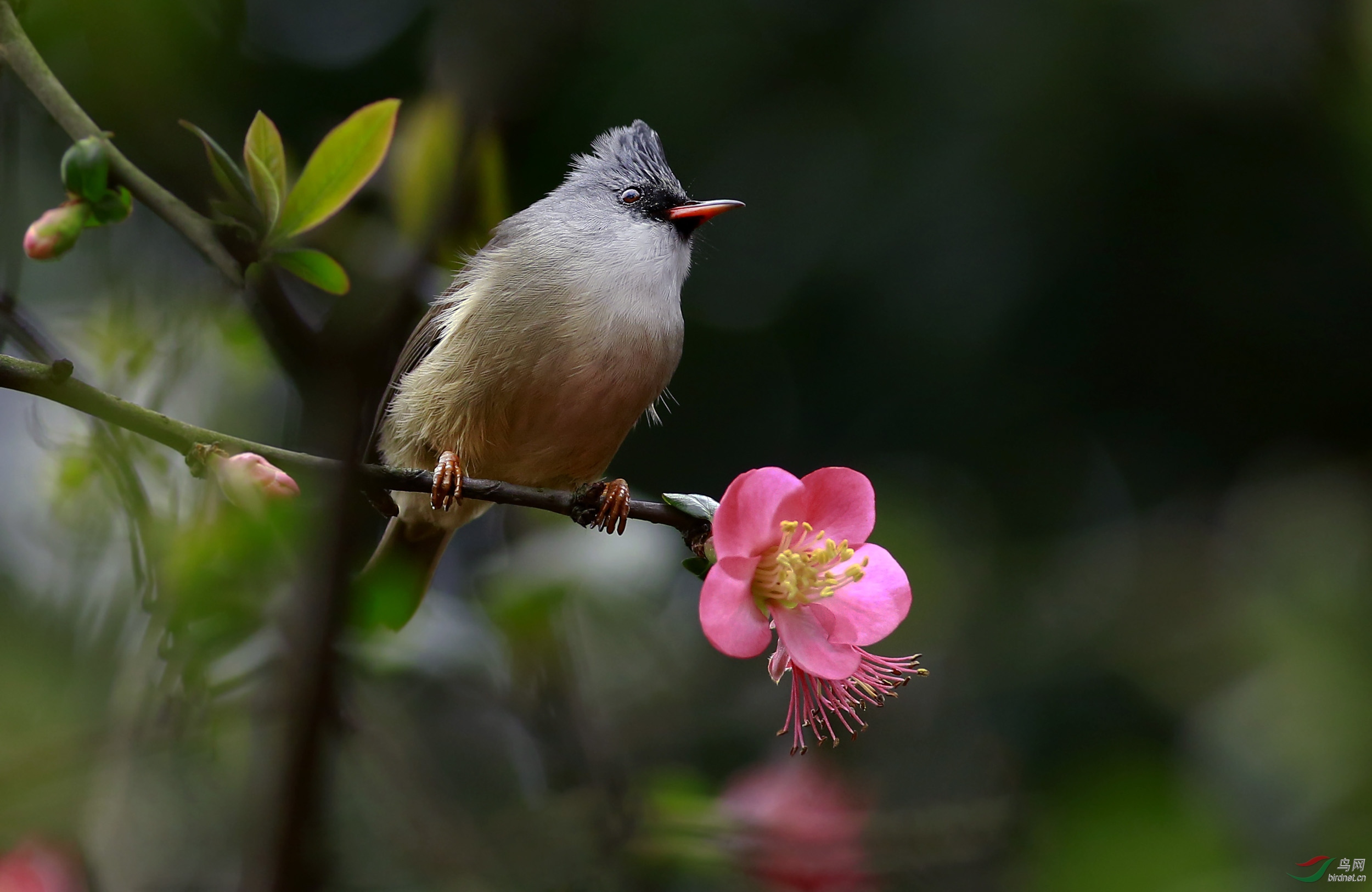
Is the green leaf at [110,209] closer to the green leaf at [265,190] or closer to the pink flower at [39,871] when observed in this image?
the green leaf at [265,190]

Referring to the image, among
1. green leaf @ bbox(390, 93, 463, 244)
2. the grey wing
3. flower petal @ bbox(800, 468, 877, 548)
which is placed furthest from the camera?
the grey wing

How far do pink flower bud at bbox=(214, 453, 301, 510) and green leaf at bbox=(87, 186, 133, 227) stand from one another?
371 mm

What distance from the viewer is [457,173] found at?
938 mm

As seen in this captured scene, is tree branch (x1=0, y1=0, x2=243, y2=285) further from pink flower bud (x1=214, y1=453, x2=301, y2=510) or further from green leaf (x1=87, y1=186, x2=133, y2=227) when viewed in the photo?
pink flower bud (x1=214, y1=453, x2=301, y2=510)

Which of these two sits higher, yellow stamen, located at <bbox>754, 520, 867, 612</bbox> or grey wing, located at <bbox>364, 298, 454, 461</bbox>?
grey wing, located at <bbox>364, 298, 454, 461</bbox>

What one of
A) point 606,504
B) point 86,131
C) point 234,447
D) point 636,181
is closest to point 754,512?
point 606,504

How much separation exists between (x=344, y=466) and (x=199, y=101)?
2.98 metres

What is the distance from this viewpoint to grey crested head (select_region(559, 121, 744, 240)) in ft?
9.32

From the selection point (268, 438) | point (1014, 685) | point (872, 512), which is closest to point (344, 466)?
point (872, 512)

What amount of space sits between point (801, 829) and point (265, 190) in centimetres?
193

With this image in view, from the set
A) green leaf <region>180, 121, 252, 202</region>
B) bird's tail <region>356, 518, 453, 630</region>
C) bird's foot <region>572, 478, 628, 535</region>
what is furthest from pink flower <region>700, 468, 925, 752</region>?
green leaf <region>180, 121, 252, 202</region>

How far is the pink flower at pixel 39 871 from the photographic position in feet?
5.91

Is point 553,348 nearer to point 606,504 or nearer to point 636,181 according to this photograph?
point 606,504

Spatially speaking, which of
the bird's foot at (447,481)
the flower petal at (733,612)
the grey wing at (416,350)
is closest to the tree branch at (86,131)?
the bird's foot at (447,481)
